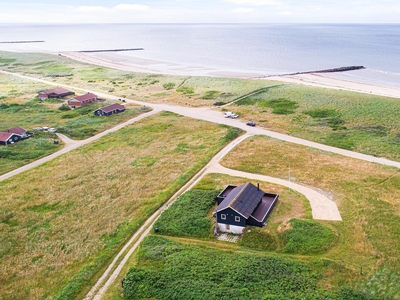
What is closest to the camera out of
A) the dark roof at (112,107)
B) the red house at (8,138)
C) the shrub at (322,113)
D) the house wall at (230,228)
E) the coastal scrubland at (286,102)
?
the house wall at (230,228)

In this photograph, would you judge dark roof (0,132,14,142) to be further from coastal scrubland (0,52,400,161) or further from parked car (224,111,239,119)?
parked car (224,111,239,119)

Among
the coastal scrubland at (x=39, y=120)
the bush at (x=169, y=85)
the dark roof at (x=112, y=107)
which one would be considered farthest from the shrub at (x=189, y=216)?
the bush at (x=169, y=85)

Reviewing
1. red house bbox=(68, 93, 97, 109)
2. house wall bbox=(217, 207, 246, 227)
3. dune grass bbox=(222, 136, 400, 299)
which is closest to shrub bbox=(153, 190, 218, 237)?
house wall bbox=(217, 207, 246, 227)

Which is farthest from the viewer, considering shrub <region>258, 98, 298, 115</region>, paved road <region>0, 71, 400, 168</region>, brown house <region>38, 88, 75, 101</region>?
brown house <region>38, 88, 75, 101</region>

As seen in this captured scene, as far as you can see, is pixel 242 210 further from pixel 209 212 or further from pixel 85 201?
pixel 85 201

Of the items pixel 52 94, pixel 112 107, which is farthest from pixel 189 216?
pixel 52 94

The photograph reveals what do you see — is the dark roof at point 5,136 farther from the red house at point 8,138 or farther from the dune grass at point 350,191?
the dune grass at point 350,191
